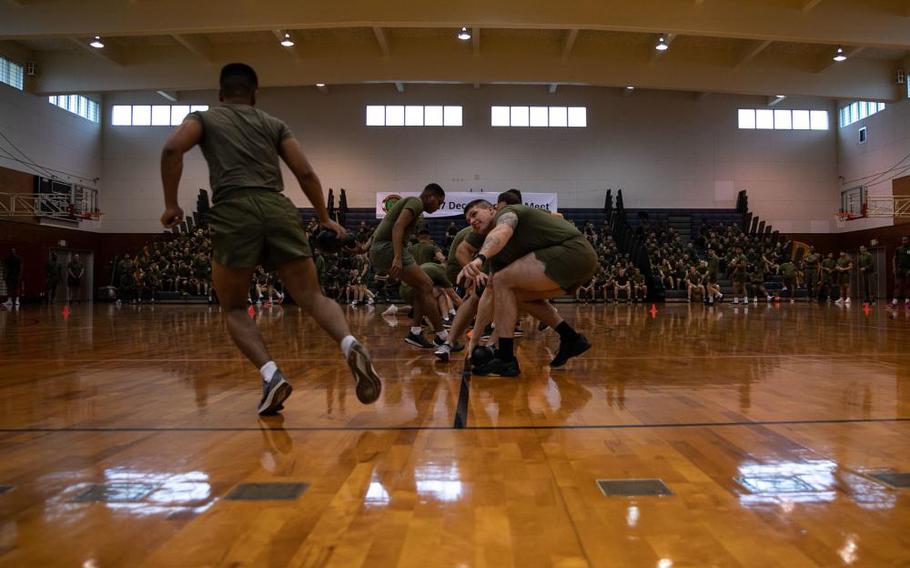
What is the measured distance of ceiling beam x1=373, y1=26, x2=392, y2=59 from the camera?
16461 millimetres

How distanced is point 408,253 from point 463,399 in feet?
8.28

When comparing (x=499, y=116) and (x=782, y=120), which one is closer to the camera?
(x=499, y=116)

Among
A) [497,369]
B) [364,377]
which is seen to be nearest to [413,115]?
[497,369]

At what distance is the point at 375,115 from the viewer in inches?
966

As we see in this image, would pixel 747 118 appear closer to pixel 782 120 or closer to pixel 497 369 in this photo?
pixel 782 120

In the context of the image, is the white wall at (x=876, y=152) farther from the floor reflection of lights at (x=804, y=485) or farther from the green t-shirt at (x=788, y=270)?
the floor reflection of lights at (x=804, y=485)

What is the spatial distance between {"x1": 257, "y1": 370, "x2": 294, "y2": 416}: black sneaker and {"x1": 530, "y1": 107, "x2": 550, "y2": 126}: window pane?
23.3 metres

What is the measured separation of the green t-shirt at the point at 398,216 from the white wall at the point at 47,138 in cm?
2051

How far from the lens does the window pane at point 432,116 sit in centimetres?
2445

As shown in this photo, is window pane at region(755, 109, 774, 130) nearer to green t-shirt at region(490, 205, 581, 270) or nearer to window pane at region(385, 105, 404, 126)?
window pane at region(385, 105, 404, 126)

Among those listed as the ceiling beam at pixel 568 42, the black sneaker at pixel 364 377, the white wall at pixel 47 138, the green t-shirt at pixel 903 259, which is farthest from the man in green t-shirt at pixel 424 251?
the white wall at pixel 47 138

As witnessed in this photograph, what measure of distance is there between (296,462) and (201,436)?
1.90ft

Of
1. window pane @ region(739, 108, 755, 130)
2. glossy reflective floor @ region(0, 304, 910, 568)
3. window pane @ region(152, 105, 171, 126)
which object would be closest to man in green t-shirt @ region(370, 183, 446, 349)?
glossy reflective floor @ region(0, 304, 910, 568)

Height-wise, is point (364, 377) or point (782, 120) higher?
point (782, 120)
